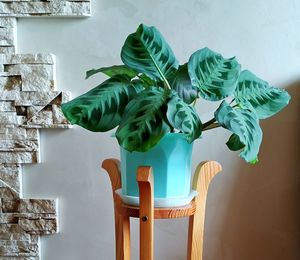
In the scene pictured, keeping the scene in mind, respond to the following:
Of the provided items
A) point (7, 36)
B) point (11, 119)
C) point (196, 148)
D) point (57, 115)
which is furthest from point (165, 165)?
point (7, 36)

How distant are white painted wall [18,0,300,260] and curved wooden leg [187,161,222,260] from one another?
0.32 meters

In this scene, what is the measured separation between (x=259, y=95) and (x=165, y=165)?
284mm

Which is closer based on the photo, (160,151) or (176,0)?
(160,151)

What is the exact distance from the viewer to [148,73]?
3.00ft

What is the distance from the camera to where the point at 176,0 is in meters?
1.37

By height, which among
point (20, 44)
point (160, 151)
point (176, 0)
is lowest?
point (160, 151)

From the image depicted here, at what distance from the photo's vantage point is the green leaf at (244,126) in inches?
32.7

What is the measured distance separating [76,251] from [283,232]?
0.71 m

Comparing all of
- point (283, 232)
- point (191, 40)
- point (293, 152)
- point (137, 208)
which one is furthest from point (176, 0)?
point (283, 232)

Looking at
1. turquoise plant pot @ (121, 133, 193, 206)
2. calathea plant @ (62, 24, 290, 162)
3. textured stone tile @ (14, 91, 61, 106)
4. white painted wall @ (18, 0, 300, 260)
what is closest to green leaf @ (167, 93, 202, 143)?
calathea plant @ (62, 24, 290, 162)

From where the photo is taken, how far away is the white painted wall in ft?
4.49

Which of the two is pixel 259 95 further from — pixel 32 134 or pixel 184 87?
pixel 32 134

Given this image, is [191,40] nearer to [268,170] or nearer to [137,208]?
[268,170]

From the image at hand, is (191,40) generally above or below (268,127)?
above
